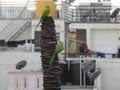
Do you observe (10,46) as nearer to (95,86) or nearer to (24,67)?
(24,67)

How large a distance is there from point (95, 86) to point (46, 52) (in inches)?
353

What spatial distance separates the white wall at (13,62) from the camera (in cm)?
2280

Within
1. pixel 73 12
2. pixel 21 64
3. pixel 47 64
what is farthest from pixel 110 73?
pixel 47 64

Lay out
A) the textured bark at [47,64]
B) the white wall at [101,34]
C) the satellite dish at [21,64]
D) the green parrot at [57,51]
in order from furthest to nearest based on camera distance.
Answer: the white wall at [101,34] < the satellite dish at [21,64] < the textured bark at [47,64] < the green parrot at [57,51]

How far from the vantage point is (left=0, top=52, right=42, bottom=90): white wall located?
22.8 meters

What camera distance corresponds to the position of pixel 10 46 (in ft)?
79.5

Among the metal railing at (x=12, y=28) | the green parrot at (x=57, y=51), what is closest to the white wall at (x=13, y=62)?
the metal railing at (x=12, y=28)

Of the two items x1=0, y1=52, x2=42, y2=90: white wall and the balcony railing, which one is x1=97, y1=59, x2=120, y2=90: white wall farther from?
the balcony railing

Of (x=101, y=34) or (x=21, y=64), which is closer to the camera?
(x=21, y=64)

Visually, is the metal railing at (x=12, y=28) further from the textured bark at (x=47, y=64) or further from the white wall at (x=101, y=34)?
the textured bark at (x=47, y=64)

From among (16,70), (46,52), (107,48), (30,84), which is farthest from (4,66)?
(46,52)

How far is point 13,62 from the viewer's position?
22969 millimetres

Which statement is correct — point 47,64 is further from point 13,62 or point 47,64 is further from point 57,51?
point 13,62

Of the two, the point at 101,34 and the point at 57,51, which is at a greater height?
the point at 57,51
